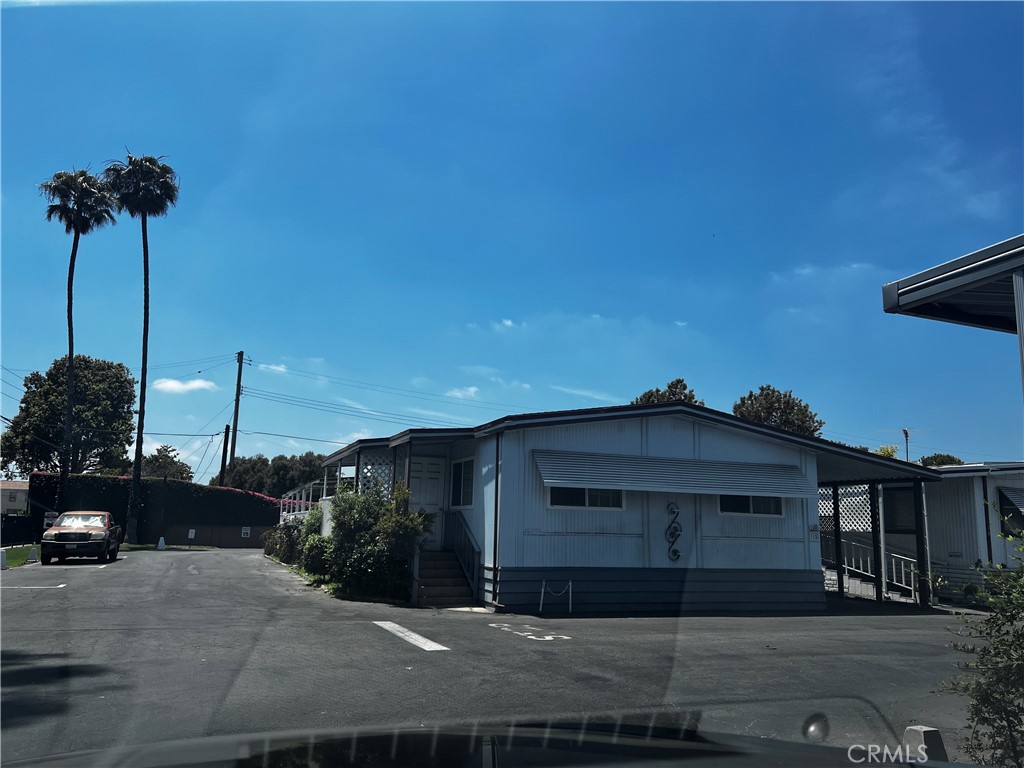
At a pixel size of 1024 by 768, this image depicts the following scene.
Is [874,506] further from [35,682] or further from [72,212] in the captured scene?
[72,212]

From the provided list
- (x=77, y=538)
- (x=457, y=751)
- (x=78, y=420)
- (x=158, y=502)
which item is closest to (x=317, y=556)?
(x=77, y=538)

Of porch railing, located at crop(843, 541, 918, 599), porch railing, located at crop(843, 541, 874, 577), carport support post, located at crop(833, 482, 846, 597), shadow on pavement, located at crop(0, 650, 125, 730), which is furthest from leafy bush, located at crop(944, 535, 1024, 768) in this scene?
porch railing, located at crop(843, 541, 874, 577)

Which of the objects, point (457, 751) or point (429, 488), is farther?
point (429, 488)

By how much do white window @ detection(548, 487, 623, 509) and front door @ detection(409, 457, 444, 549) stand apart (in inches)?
165

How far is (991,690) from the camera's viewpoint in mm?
4824

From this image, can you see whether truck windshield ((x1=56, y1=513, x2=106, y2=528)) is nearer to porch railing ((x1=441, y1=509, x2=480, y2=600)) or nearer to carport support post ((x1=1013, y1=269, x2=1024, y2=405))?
porch railing ((x1=441, y1=509, x2=480, y2=600))

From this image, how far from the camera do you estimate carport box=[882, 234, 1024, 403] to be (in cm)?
551

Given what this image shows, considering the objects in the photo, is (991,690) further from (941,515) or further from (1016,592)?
(941,515)

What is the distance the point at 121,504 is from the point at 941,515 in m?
37.9

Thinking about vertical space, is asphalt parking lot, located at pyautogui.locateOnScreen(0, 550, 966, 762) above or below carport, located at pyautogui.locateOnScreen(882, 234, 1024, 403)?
below

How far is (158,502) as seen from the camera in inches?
1705

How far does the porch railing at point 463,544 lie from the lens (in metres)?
16.8

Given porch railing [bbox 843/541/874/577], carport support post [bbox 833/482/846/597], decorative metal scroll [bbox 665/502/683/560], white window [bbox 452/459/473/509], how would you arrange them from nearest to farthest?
decorative metal scroll [bbox 665/502/683/560] < white window [bbox 452/459/473/509] < carport support post [bbox 833/482/846/597] < porch railing [bbox 843/541/874/577]

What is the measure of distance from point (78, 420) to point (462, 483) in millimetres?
43635
